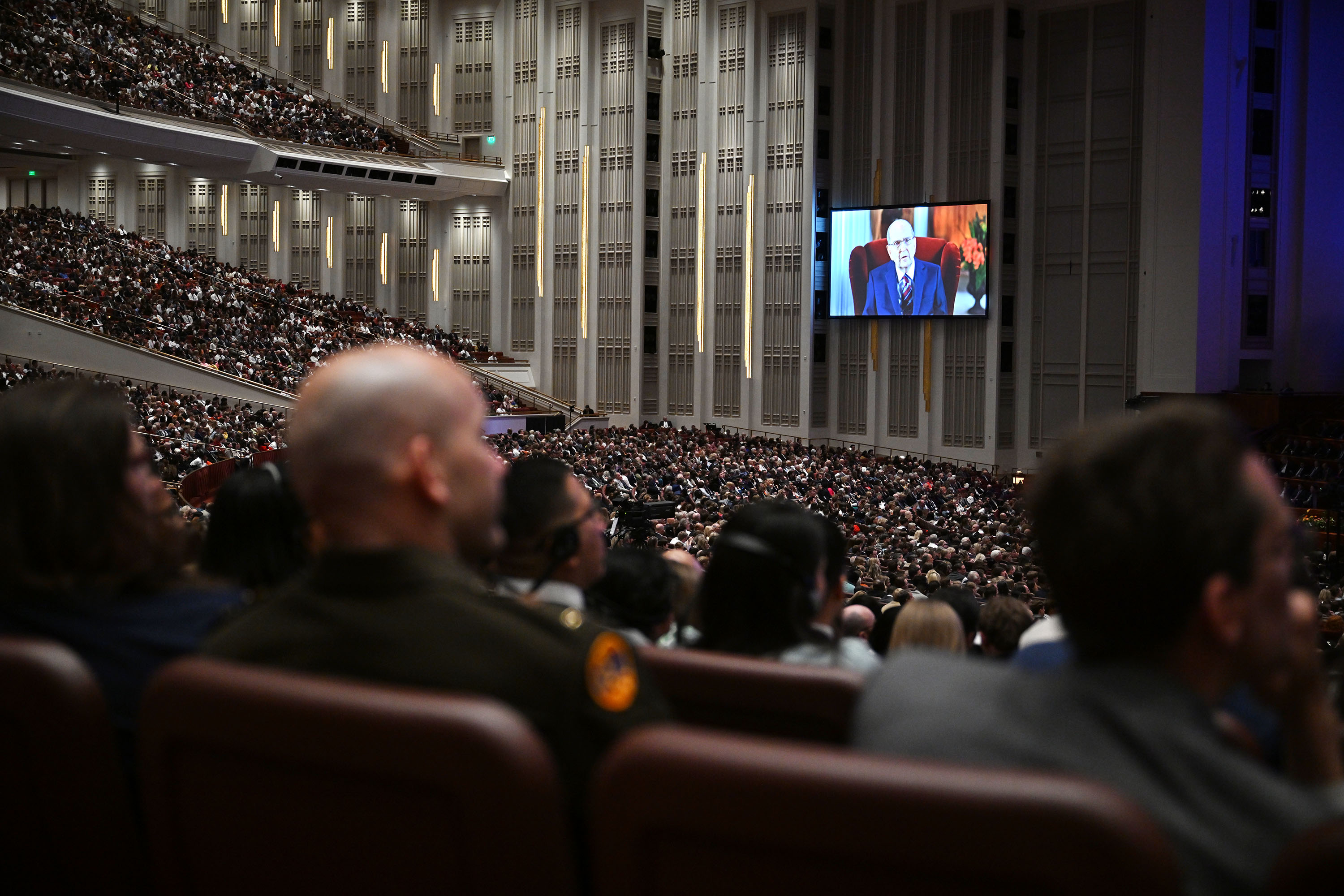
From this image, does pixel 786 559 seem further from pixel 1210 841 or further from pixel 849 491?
pixel 849 491

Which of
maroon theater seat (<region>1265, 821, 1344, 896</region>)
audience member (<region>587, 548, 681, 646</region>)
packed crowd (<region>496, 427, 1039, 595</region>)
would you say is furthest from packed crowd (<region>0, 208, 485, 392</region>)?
maroon theater seat (<region>1265, 821, 1344, 896</region>)

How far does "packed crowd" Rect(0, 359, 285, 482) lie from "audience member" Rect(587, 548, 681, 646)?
38.5ft

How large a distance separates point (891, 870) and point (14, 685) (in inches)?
39.5

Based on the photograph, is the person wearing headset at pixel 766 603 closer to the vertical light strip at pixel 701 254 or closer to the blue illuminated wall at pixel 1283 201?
the blue illuminated wall at pixel 1283 201

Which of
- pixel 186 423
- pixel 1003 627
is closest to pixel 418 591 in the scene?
pixel 1003 627

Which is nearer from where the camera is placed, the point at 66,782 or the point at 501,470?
the point at 66,782

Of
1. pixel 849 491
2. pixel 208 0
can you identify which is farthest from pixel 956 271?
pixel 208 0

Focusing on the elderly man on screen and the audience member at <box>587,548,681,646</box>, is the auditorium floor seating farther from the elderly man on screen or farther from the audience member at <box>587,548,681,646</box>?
the elderly man on screen

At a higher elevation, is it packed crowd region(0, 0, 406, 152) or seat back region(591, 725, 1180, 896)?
packed crowd region(0, 0, 406, 152)

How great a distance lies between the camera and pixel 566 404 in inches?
1073

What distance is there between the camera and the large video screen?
76.2ft

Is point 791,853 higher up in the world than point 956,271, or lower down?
lower down

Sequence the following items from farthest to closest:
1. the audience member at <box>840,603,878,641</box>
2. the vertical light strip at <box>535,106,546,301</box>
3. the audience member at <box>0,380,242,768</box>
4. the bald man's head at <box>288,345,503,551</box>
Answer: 1. the vertical light strip at <box>535,106,546,301</box>
2. the audience member at <box>840,603,878,641</box>
3. the audience member at <box>0,380,242,768</box>
4. the bald man's head at <box>288,345,503,551</box>

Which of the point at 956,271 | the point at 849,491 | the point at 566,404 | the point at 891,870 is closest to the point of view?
the point at 891,870
